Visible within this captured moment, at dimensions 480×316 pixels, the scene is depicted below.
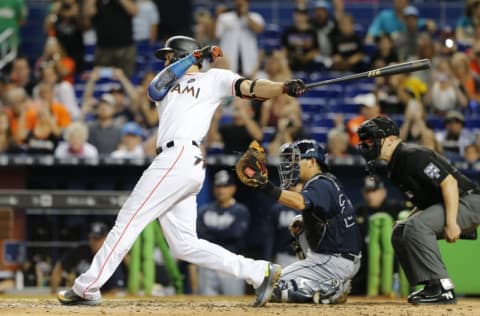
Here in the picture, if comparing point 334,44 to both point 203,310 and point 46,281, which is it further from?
point 203,310

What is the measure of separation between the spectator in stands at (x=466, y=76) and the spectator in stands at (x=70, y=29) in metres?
4.62

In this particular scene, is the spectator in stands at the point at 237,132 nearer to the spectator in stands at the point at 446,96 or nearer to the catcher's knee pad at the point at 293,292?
the spectator in stands at the point at 446,96

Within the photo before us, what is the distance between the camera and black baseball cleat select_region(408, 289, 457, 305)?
302 inches

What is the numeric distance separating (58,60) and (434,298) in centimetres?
741

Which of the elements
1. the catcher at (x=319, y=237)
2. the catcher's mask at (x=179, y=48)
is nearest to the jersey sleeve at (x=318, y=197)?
the catcher at (x=319, y=237)

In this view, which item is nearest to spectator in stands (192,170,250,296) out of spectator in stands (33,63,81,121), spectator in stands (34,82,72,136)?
spectator in stands (34,82,72,136)

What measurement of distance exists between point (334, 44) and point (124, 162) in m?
4.07

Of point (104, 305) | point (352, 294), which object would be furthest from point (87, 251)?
point (104, 305)

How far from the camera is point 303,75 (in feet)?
44.9

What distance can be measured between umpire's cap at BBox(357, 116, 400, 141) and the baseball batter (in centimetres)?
102

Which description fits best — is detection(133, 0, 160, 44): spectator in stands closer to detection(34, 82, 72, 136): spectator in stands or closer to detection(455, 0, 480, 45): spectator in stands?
detection(34, 82, 72, 136): spectator in stands

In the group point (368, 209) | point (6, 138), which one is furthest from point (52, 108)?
point (368, 209)

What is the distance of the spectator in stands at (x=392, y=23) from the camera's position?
1412cm

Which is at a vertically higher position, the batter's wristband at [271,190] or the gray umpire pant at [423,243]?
the batter's wristband at [271,190]
